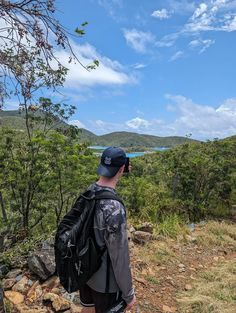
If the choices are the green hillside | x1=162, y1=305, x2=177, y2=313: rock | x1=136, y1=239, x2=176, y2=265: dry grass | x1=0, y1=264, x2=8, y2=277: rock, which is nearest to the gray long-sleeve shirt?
x1=162, y1=305, x2=177, y2=313: rock

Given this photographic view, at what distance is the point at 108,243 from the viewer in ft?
7.06

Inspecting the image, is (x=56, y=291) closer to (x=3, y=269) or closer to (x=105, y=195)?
(x=3, y=269)

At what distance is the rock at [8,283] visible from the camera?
3.77 m

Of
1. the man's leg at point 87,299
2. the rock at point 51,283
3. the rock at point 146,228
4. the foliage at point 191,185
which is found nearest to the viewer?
the man's leg at point 87,299

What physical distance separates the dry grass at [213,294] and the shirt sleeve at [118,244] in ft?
6.82

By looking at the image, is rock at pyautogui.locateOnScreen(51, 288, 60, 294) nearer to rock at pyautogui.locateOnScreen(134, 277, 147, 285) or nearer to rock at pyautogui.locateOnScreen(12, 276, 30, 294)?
rock at pyautogui.locateOnScreen(12, 276, 30, 294)

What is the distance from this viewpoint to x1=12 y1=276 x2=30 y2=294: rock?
3742 mm

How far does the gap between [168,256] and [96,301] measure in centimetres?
328

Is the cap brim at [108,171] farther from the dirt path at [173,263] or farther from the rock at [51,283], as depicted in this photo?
the dirt path at [173,263]

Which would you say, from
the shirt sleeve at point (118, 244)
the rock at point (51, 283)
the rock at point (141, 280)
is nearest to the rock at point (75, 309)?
the rock at point (51, 283)

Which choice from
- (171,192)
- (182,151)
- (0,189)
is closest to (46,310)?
(0,189)

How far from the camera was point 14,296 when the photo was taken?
3.59 metres

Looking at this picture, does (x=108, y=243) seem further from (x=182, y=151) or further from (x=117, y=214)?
(x=182, y=151)

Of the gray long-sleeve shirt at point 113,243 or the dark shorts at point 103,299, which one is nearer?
the gray long-sleeve shirt at point 113,243
